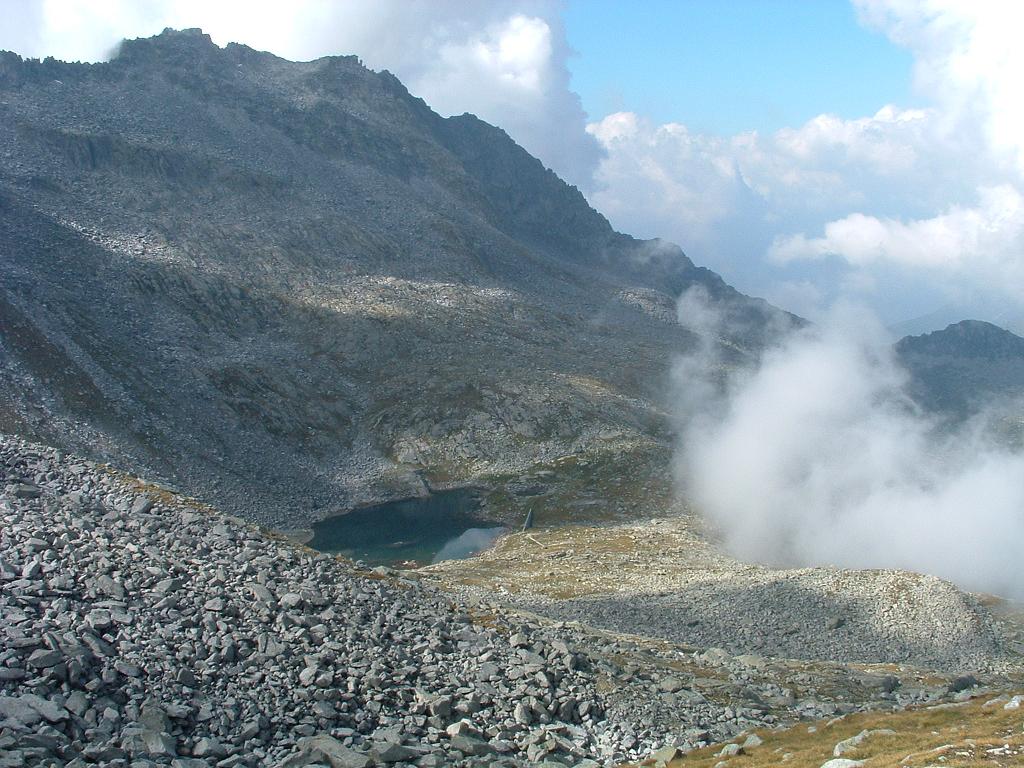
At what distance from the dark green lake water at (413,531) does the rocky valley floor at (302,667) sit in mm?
36169

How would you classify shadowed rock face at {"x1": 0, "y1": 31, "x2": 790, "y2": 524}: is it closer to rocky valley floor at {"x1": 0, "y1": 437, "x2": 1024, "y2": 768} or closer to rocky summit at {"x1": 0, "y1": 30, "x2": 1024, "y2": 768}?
rocky summit at {"x1": 0, "y1": 30, "x2": 1024, "y2": 768}

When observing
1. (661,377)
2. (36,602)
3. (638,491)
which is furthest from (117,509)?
(661,377)

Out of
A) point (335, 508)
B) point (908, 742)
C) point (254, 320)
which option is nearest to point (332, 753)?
point (908, 742)

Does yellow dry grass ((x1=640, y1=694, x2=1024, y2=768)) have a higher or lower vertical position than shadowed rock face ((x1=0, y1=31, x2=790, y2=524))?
lower

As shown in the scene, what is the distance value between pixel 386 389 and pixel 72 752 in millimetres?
102962

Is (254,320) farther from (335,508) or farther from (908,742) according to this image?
(908,742)

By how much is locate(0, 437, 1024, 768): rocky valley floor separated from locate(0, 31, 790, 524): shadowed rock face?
47336mm

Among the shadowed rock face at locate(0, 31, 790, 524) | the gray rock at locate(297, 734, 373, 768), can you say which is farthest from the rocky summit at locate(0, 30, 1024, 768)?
the shadowed rock face at locate(0, 31, 790, 524)

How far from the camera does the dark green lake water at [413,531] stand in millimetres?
85125

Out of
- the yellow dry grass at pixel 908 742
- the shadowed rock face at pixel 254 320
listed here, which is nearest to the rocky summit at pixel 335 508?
the yellow dry grass at pixel 908 742

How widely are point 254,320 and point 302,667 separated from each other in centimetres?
10769

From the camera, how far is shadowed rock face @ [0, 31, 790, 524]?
9306 centimetres

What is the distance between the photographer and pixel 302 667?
2988 cm

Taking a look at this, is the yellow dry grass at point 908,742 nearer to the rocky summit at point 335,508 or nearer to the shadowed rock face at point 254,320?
the rocky summit at point 335,508
